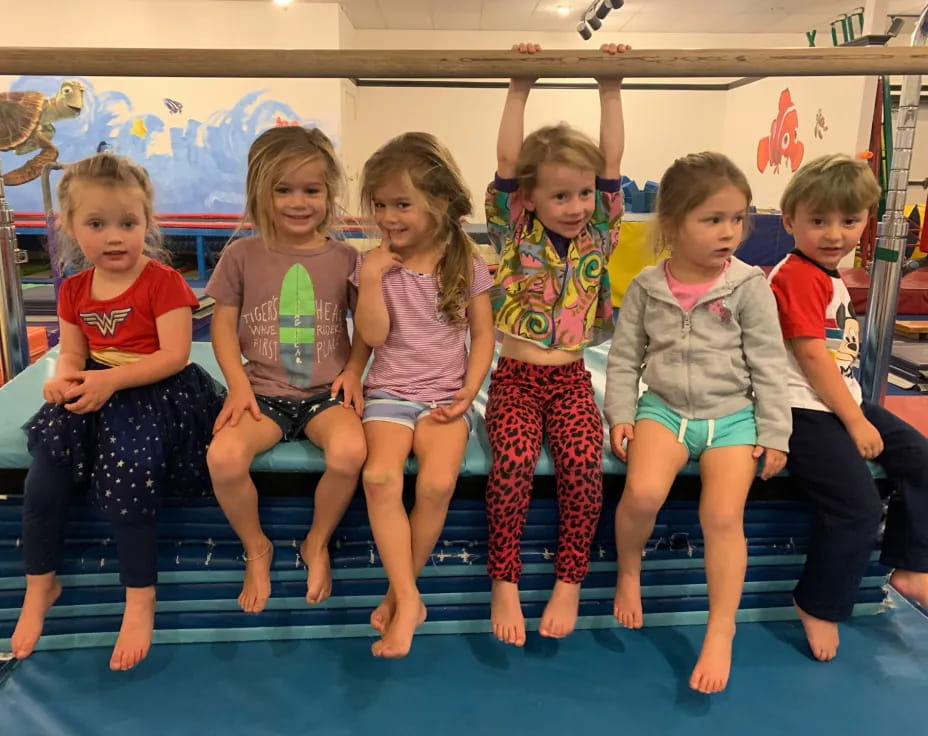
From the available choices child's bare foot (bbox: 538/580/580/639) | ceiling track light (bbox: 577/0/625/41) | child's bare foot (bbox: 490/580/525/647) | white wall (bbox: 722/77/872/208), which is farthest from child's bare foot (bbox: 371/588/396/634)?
ceiling track light (bbox: 577/0/625/41)

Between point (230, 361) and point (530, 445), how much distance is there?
77cm

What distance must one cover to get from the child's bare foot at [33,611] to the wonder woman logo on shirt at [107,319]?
0.58m

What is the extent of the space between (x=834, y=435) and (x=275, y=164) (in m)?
1.52

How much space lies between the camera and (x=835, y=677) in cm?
169

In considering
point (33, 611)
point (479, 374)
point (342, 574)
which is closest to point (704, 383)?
point (479, 374)

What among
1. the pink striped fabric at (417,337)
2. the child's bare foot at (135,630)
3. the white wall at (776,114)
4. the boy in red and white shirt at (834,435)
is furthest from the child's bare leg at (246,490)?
the white wall at (776,114)

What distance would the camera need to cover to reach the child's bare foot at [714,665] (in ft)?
4.99

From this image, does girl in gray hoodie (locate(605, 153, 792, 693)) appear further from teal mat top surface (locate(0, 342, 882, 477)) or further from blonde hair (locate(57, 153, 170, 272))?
blonde hair (locate(57, 153, 170, 272))

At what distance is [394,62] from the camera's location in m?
1.70

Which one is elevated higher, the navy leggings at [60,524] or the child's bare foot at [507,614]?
the navy leggings at [60,524]

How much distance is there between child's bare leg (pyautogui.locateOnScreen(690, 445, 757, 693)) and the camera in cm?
158

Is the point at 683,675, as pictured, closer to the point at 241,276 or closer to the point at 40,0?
the point at 241,276

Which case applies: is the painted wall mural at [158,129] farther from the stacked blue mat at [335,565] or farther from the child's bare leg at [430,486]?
the child's bare leg at [430,486]

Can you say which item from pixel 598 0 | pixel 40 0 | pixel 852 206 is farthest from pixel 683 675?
pixel 40 0
